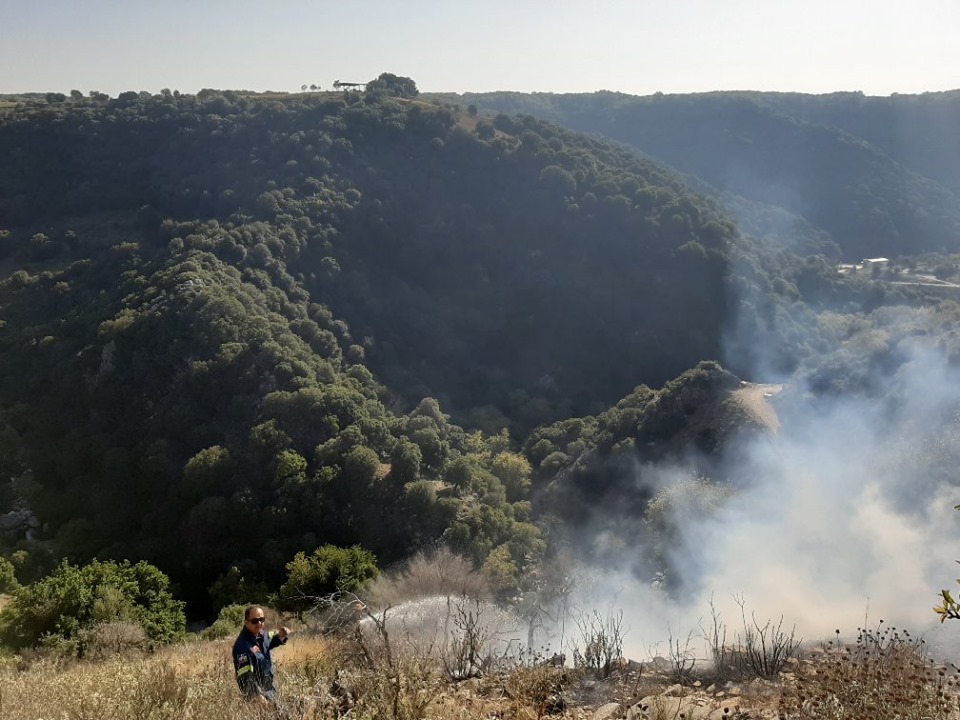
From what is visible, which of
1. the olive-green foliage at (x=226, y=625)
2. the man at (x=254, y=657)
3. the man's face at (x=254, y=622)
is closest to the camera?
the man at (x=254, y=657)

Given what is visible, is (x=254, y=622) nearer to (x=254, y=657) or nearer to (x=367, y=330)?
(x=254, y=657)

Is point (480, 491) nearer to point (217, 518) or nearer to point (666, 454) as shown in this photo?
point (666, 454)

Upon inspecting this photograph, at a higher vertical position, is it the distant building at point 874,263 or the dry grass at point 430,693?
the distant building at point 874,263

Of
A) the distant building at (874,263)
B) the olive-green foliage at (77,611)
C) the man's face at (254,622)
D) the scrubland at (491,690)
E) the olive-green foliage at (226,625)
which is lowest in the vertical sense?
the olive-green foliage at (226,625)

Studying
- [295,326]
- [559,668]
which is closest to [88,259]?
[295,326]

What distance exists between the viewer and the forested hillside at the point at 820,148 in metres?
76.7

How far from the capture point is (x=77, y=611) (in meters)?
14.6

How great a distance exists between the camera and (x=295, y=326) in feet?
129

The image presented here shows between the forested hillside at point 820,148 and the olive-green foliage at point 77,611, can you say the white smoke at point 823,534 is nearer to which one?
the olive-green foliage at point 77,611

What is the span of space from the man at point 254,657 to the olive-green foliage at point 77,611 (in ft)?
26.2

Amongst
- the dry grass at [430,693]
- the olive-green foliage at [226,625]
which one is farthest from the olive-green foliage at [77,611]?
the dry grass at [430,693]

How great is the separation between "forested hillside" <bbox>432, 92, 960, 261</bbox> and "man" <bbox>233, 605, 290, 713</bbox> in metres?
78.8

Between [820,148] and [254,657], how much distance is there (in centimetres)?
9574

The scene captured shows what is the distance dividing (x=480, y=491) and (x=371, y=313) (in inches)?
809
